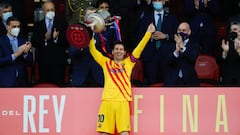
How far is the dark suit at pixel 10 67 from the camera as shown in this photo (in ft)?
39.2

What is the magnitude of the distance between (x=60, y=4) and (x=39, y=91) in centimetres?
302

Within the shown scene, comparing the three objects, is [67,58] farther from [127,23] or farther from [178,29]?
[178,29]

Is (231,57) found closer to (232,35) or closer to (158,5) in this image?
(232,35)

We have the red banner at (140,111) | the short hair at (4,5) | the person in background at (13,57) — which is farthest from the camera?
the short hair at (4,5)

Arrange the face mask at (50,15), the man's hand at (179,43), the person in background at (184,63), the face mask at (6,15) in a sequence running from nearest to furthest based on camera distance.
→ the man's hand at (179,43) < the person in background at (184,63) < the face mask at (50,15) < the face mask at (6,15)

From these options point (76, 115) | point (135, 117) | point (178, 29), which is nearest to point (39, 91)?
point (76, 115)

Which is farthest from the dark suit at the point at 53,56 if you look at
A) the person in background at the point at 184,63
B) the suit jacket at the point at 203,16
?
the suit jacket at the point at 203,16

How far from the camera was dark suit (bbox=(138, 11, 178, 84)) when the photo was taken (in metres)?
12.3

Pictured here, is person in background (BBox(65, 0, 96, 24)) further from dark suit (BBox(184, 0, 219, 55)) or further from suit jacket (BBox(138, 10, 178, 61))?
dark suit (BBox(184, 0, 219, 55))


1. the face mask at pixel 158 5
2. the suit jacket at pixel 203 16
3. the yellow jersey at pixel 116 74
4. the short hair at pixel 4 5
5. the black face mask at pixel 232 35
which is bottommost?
the yellow jersey at pixel 116 74

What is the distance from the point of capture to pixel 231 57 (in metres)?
12.0

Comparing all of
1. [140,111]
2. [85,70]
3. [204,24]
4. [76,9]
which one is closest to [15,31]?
[85,70]

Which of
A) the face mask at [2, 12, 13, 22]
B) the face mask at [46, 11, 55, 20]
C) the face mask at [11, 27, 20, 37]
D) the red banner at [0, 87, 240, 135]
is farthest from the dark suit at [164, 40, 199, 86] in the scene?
the face mask at [2, 12, 13, 22]

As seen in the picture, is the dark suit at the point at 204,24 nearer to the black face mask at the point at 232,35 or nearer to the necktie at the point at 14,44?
the black face mask at the point at 232,35
